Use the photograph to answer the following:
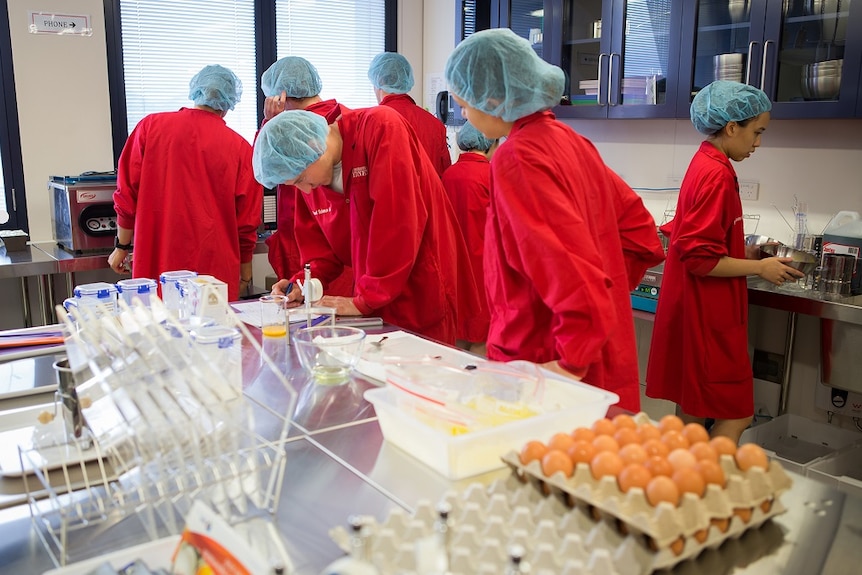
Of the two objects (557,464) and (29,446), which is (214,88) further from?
(557,464)

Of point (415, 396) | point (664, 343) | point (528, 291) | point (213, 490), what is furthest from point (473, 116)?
point (664, 343)

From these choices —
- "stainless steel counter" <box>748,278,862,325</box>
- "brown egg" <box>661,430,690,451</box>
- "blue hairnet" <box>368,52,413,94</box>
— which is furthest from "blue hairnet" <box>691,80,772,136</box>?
"brown egg" <box>661,430,690,451</box>

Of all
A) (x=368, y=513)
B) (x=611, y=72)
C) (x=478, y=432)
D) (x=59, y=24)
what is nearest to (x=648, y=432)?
(x=478, y=432)

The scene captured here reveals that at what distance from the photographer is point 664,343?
10.2ft

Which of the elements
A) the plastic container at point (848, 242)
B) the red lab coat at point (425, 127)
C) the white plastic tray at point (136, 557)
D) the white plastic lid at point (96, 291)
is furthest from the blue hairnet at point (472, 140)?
the white plastic tray at point (136, 557)

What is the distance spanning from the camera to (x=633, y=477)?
1.01m

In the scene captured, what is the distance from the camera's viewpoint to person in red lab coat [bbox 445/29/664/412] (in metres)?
1.60

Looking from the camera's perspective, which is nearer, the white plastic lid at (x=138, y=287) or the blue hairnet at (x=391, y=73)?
the white plastic lid at (x=138, y=287)

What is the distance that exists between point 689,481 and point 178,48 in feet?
13.9

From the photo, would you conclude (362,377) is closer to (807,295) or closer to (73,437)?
(73,437)

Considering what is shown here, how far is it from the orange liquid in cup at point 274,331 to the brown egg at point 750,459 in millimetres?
1330

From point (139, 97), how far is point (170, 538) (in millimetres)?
3872

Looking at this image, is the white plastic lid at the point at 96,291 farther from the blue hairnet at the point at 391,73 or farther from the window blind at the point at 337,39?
the window blind at the point at 337,39

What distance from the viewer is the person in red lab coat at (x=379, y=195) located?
2246mm
